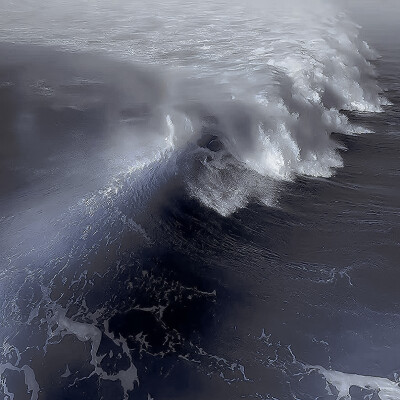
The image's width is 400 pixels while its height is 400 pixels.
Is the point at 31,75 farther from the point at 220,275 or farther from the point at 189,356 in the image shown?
the point at 189,356

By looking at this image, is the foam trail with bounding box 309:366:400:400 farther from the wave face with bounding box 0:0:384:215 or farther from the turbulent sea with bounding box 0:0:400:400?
the wave face with bounding box 0:0:384:215

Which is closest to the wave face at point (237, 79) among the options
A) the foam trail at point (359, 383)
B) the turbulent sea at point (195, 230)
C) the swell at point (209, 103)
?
the swell at point (209, 103)

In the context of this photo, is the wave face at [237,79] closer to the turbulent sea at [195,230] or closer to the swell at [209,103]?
the swell at [209,103]

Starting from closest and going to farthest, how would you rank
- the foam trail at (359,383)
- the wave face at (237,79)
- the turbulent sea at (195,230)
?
the foam trail at (359,383) < the turbulent sea at (195,230) < the wave face at (237,79)

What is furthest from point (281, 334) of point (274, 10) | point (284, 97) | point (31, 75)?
point (274, 10)

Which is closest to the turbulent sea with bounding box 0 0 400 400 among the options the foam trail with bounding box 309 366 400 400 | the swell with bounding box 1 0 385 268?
the foam trail with bounding box 309 366 400 400

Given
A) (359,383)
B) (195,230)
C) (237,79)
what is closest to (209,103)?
(237,79)

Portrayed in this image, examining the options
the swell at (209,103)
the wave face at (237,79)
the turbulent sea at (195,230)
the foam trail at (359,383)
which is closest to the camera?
the foam trail at (359,383)
